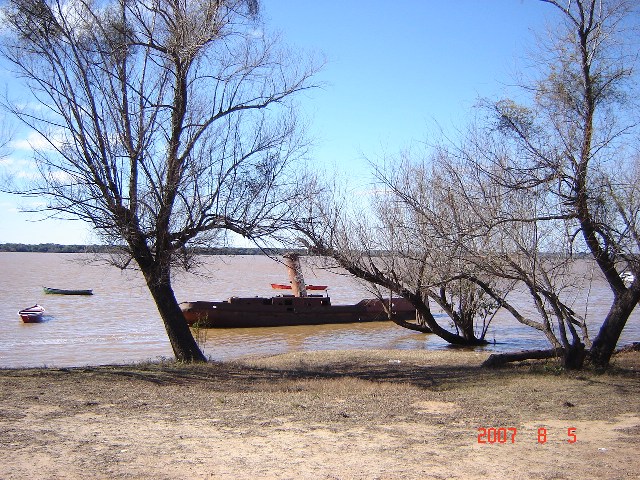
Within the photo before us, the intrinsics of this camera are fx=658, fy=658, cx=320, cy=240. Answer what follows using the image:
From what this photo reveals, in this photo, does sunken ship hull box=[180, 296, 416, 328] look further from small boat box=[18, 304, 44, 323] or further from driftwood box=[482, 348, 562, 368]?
driftwood box=[482, 348, 562, 368]

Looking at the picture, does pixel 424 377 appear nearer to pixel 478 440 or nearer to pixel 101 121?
pixel 478 440

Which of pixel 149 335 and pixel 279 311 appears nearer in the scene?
pixel 149 335

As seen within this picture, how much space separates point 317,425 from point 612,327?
19.8 ft

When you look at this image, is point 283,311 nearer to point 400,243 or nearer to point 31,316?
point 31,316

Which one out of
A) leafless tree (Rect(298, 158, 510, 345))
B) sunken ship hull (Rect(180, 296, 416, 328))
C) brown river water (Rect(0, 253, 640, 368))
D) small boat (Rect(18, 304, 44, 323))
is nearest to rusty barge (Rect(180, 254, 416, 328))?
sunken ship hull (Rect(180, 296, 416, 328))

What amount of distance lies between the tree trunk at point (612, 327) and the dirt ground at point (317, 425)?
0.38m

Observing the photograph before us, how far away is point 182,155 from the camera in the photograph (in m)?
11.7

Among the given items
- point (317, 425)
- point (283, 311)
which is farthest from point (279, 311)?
point (317, 425)

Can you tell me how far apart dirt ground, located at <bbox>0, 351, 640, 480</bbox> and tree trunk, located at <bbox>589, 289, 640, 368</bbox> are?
0.38 metres

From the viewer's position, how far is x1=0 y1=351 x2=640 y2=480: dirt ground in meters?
5.36

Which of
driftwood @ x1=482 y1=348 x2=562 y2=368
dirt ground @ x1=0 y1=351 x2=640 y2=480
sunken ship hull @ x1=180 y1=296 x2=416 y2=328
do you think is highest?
sunken ship hull @ x1=180 y1=296 x2=416 y2=328

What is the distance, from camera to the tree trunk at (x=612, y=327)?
10.2m

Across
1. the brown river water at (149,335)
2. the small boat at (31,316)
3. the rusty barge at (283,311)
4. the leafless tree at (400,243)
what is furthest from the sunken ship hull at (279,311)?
the leafless tree at (400,243)

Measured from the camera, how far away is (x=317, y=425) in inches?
270
